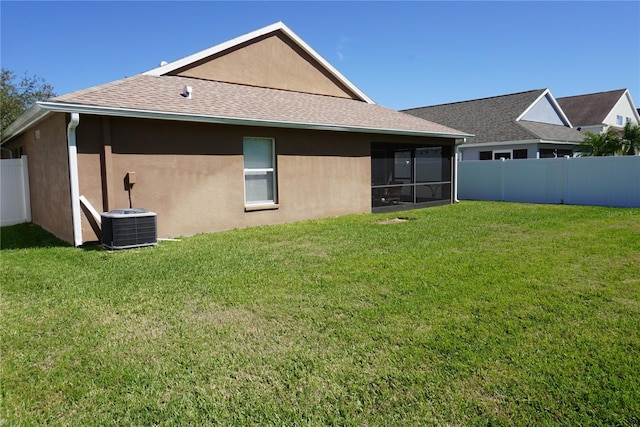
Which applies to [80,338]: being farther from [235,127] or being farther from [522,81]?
[522,81]

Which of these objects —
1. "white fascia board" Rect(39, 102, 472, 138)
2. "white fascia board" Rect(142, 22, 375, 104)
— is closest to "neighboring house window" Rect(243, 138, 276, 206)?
"white fascia board" Rect(39, 102, 472, 138)

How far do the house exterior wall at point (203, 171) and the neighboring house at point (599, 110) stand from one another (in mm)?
25408

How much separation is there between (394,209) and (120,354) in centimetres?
1191

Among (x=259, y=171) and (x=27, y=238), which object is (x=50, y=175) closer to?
(x=27, y=238)

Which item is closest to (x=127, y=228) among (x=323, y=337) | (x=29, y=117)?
(x=29, y=117)

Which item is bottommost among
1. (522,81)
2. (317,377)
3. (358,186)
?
(317,377)

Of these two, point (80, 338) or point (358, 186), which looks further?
point (358, 186)

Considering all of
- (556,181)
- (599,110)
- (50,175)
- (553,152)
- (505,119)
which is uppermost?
(599,110)

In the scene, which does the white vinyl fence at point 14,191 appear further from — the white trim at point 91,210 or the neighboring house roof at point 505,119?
the neighboring house roof at point 505,119

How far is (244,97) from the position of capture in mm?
11797

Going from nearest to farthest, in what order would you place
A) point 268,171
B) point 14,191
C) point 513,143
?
point 268,171
point 14,191
point 513,143

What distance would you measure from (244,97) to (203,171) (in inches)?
124

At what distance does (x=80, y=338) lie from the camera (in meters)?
3.84

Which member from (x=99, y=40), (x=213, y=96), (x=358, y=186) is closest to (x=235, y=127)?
(x=213, y=96)
